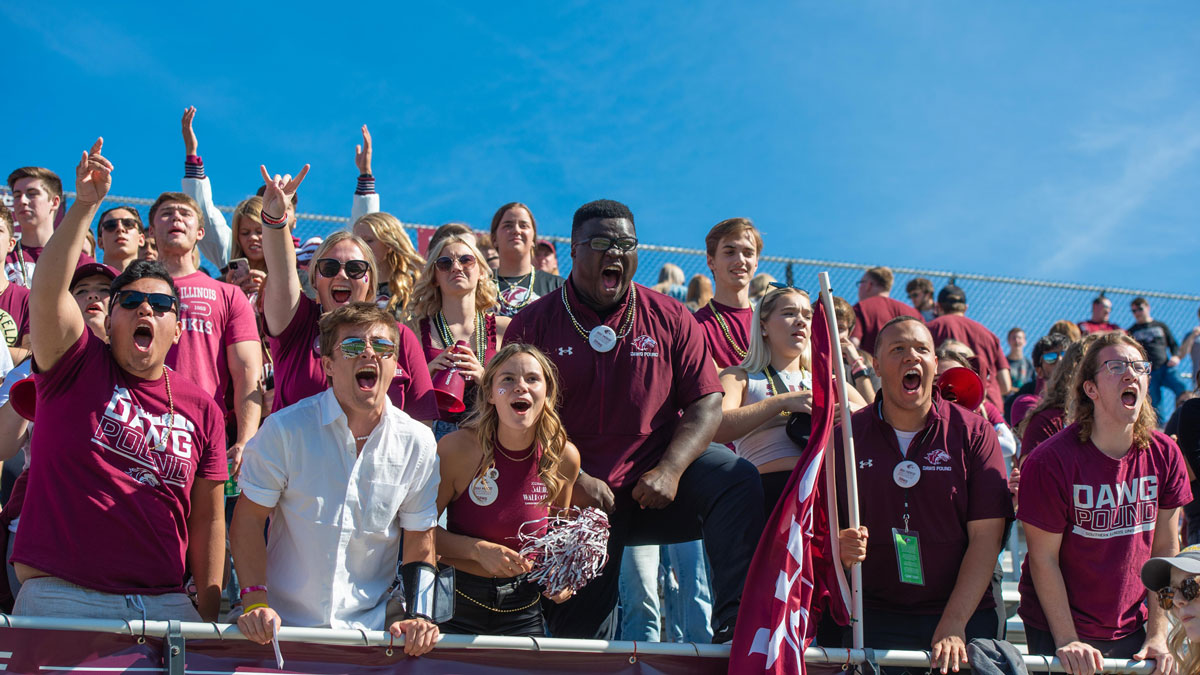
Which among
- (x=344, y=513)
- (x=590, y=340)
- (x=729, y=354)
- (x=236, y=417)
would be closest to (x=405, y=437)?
(x=344, y=513)

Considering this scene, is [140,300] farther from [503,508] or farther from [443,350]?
[443,350]

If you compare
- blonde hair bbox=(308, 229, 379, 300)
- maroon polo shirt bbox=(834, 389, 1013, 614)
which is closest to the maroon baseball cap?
blonde hair bbox=(308, 229, 379, 300)

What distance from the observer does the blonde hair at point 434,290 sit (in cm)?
574

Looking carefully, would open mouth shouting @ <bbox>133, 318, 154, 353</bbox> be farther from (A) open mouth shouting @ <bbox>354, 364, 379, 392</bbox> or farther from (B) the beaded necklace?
(B) the beaded necklace

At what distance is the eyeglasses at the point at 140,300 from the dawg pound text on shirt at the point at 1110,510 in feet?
12.6

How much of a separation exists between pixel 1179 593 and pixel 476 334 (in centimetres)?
342

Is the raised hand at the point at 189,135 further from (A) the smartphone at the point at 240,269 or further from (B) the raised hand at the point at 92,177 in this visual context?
(B) the raised hand at the point at 92,177

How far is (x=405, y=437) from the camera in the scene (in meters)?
4.23

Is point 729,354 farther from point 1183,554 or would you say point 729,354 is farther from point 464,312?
point 1183,554

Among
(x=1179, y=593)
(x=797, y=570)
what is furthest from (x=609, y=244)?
(x=1179, y=593)

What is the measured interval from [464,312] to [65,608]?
253 cm

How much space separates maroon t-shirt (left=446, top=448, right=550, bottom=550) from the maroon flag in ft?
2.94

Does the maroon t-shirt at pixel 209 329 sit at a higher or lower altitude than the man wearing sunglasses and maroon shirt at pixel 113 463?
higher

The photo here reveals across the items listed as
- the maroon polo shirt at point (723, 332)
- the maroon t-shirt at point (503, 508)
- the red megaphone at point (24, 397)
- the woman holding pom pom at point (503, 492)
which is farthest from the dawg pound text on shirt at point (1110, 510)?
the red megaphone at point (24, 397)
